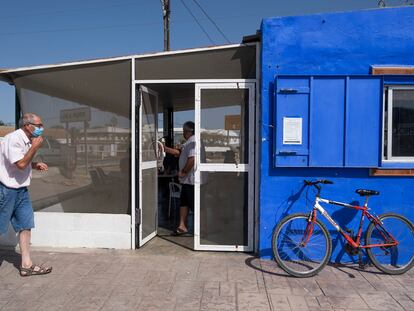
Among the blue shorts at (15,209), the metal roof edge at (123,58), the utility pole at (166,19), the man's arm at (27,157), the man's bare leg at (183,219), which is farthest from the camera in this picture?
the utility pole at (166,19)

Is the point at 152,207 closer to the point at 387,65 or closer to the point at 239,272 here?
the point at 239,272

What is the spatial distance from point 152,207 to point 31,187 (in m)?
1.86

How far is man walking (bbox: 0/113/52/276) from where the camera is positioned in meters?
4.68

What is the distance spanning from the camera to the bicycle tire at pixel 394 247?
4.96 m

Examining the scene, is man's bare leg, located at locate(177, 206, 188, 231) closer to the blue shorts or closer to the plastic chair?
the plastic chair

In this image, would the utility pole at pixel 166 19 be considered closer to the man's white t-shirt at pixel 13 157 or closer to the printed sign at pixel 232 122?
the printed sign at pixel 232 122

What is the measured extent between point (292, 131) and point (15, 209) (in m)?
3.45

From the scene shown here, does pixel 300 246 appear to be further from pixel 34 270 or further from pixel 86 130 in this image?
pixel 86 130

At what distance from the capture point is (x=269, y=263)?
5305 mm

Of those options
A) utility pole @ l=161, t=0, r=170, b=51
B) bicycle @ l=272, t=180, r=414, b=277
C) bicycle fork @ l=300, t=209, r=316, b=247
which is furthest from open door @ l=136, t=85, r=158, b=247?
utility pole @ l=161, t=0, r=170, b=51

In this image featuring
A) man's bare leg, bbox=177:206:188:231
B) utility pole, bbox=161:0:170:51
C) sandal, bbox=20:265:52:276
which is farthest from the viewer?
utility pole, bbox=161:0:170:51

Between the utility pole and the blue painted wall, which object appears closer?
the blue painted wall

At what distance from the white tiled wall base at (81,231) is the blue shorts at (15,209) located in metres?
1.01

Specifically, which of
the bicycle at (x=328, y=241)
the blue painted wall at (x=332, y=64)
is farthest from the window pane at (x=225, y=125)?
the bicycle at (x=328, y=241)
